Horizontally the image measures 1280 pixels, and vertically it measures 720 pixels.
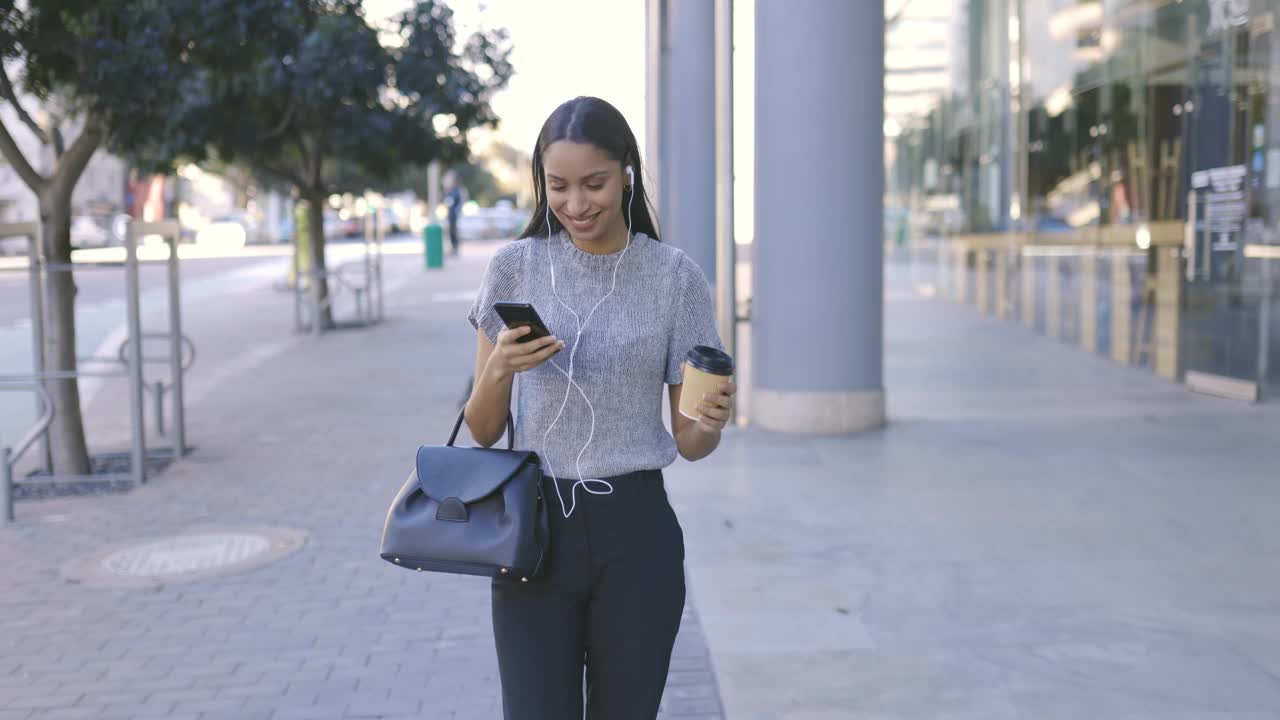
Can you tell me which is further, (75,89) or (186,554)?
→ (75,89)

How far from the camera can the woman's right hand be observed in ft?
7.99

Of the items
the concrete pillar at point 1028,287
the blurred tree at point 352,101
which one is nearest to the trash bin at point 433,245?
the blurred tree at point 352,101

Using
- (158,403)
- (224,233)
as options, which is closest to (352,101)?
(158,403)

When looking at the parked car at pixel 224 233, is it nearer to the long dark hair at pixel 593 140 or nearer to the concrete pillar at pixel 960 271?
the concrete pillar at pixel 960 271

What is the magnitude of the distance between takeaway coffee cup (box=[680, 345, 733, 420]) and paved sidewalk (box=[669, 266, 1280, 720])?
2052mm

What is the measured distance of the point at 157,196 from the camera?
69188 mm

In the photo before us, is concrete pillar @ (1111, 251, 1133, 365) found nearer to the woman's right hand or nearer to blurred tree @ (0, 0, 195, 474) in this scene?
blurred tree @ (0, 0, 195, 474)

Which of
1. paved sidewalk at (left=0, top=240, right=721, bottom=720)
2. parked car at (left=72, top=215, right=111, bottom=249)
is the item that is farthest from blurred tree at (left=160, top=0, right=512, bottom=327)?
parked car at (left=72, top=215, right=111, bottom=249)

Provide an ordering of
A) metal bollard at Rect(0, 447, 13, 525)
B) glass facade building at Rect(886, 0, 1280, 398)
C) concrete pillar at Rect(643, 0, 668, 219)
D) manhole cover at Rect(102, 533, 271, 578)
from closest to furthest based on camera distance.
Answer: manhole cover at Rect(102, 533, 271, 578) → metal bollard at Rect(0, 447, 13, 525) → glass facade building at Rect(886, 0, 1280, 398) → concrete pillar at Rect(643, 0, 668, 219)

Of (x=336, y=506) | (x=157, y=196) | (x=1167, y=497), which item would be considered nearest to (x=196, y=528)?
(x=336, y=506)

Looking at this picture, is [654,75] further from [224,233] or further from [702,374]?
[224,233]

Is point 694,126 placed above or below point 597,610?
above

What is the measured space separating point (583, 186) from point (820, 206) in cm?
693

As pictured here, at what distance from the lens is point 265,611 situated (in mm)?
5633
